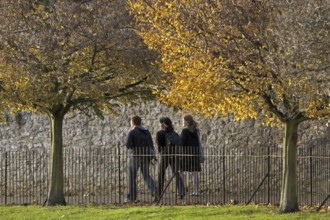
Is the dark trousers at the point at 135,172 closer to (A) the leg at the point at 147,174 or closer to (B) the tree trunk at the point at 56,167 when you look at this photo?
(A) the leg at the point at 147,174

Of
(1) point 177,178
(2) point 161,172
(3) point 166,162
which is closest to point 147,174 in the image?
(2) point 161,172

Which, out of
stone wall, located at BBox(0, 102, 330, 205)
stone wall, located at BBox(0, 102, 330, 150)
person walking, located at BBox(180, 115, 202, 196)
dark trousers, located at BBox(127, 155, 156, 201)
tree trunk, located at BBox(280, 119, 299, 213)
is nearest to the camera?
tree trunk, located at BBox(280, 119, 299, 213)

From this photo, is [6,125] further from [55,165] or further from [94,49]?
[94,49]

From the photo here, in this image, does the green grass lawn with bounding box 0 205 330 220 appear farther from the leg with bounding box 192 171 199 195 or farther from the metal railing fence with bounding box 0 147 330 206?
the leg with bounding box 192 171 199 195

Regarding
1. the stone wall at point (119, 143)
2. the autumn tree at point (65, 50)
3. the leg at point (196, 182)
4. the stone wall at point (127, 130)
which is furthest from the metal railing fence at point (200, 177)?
the autumn tree at point (65, 50)

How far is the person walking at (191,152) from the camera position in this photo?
18750mm

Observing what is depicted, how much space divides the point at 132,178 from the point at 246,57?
17.0ft

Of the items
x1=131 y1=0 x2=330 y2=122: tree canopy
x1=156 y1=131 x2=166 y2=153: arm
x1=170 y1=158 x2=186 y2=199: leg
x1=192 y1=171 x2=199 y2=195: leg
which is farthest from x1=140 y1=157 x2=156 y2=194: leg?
x1=131 y1=0 x2=330 y2=122: tree canopy

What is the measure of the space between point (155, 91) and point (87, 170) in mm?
5963

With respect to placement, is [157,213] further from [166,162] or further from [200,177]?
[200,177]

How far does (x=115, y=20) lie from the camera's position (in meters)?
16.5

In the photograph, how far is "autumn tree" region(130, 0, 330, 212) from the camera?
1299 cm

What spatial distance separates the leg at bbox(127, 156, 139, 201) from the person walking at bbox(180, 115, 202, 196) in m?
0.97

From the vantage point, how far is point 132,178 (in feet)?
61.9
